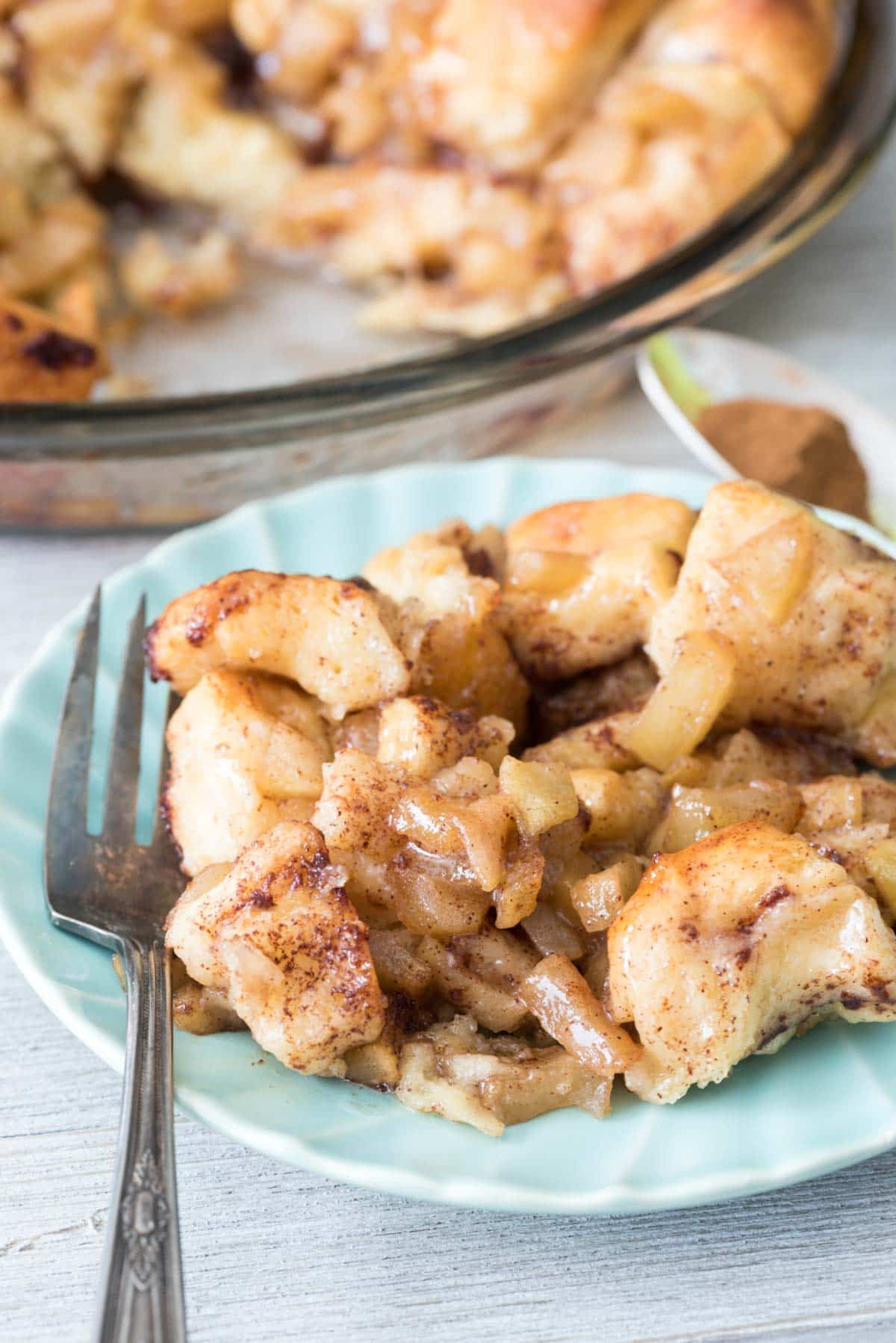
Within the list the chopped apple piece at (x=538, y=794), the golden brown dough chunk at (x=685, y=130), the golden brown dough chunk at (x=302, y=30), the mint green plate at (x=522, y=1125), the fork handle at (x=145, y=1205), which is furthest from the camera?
the golden brown dough chunk at (x=302, y=30)

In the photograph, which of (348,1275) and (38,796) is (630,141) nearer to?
(38,796)

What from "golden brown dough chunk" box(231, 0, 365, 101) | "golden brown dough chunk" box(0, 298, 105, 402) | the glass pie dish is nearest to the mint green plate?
the glass pie dish

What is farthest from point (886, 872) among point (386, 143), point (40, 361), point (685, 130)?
point (386, 143)

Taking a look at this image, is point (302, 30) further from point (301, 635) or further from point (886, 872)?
point (886, 872)

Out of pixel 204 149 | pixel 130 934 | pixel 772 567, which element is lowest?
pixel 204 149

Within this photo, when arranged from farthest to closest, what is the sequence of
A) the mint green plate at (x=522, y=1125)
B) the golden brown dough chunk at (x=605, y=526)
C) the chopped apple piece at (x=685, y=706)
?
1. the golden brown dough chunk at (x=605, y=526)
2. the chopped apple piece at (x=685, y=706)
3. the mint green plate at (x=522, y=1125)

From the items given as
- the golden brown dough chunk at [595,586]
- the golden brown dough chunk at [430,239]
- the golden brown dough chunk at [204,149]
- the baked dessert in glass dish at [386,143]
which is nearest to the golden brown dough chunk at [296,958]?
the golden brown dough chunk at [595,586]

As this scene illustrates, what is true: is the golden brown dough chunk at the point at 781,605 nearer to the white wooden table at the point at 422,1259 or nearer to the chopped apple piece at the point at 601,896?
the chopped apple piece at the point at 601,896

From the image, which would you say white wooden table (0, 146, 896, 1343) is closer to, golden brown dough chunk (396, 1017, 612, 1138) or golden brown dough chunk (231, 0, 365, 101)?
golden brown dough chunk (396, 1017, 612, 1138)
